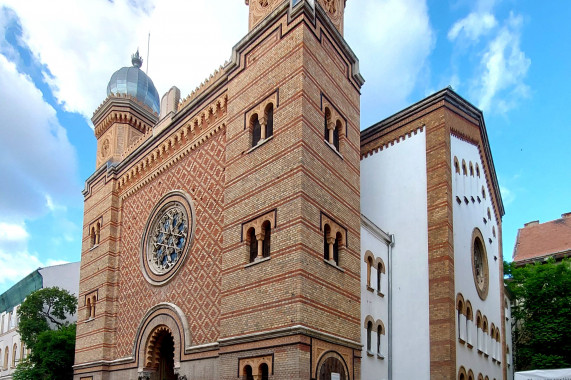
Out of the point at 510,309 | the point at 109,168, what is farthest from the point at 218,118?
the point at 510,309

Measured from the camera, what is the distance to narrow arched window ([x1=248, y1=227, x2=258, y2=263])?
51.5 feet

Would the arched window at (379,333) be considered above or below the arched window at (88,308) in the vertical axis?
below

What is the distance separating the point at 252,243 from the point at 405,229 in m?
6.76

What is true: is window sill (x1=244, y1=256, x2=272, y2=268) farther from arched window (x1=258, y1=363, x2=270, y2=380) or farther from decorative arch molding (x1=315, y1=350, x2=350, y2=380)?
decorative arch molding (x1=315, y1=350, x2=350, y2=380)

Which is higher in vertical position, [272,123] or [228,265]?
[272,123]

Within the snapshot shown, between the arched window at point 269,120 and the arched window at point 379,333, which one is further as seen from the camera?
the arched window at point 379,333

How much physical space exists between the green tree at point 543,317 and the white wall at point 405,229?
1126cm

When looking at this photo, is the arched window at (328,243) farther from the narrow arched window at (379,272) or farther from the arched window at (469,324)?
the arched window at (469,324)

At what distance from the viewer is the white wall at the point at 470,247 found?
20.0m

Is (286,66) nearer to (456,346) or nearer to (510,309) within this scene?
(456,346)

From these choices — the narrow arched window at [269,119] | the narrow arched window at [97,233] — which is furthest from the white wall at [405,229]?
the narrow arched window at [97,233]

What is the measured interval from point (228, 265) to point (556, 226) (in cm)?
3236

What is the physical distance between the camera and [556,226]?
40.7 m

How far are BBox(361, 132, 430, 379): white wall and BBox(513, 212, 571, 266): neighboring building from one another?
791 inches
